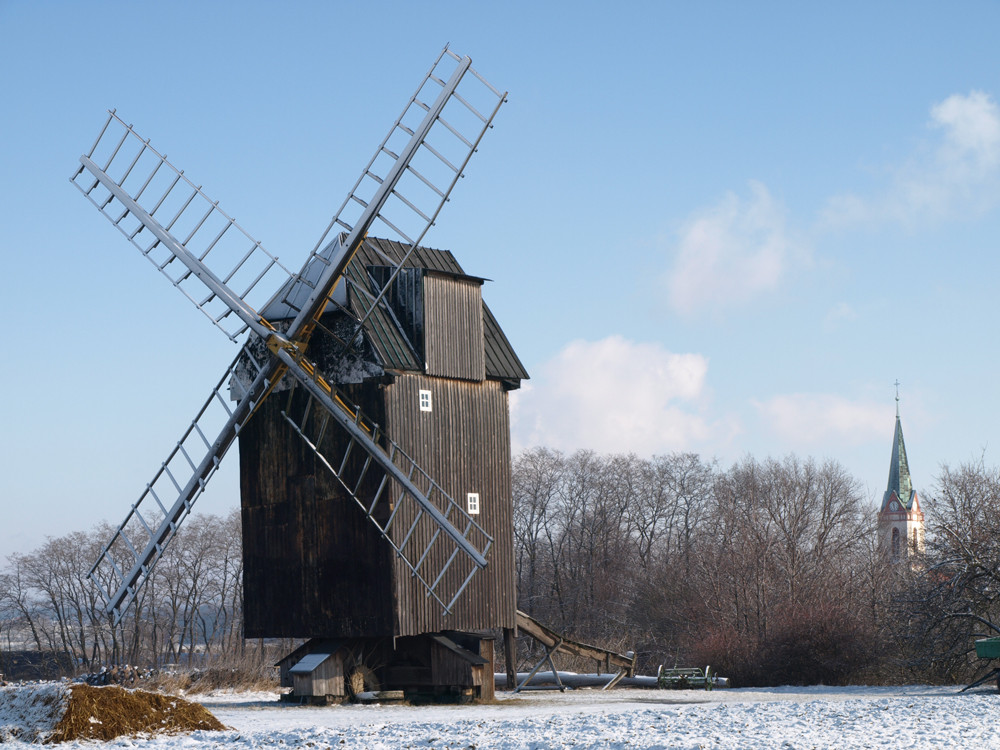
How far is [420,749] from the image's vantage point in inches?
503

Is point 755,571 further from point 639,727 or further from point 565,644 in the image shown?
point 639,727

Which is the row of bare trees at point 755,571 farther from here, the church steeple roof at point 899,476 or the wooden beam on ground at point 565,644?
the church steeple roof at point 899,476

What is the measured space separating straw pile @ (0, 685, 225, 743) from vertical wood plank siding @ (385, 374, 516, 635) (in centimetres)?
585

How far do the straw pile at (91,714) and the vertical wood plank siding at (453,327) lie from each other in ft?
27.0

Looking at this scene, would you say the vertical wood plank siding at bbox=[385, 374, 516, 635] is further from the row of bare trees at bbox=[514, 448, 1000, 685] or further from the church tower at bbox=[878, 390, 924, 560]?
the church tower at bbox=[878, 390, 924, 560]

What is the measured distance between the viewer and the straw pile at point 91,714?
13641 millimetres

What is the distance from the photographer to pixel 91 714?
13867 millimetres

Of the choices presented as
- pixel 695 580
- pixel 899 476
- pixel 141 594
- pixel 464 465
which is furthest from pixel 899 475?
pixel 464 465

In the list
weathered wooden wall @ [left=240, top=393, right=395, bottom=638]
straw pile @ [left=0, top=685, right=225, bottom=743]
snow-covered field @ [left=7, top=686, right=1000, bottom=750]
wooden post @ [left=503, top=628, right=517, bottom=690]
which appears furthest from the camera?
wooden post @ [left=503, top=628, right=517, bottom=690]

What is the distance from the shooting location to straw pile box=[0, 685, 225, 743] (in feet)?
44.8

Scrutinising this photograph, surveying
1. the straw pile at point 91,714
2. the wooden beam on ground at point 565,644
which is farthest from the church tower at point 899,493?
the straw pile at point 91,714

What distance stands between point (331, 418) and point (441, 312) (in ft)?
9.41

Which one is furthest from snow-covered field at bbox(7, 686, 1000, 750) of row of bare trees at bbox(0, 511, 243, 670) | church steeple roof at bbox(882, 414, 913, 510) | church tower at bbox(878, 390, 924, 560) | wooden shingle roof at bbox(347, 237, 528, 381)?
church steeple roof at bbox(882, 414, 913, 510)

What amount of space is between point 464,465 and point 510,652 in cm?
421
